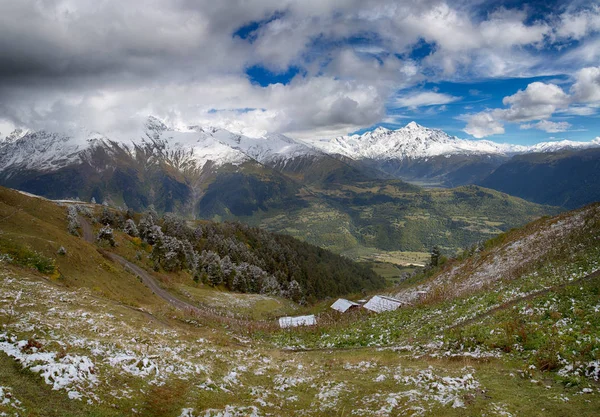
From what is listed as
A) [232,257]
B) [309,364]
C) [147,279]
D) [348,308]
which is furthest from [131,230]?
[309,364]

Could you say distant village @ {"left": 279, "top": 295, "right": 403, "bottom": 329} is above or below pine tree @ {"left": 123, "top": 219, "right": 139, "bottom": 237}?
below

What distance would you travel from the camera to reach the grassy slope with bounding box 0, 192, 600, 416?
43.0 feet

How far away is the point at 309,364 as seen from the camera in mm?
22859

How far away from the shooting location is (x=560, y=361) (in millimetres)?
16266

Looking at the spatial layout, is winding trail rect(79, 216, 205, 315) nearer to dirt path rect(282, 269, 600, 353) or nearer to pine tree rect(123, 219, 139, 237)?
pine tree rect(123, 219, 139, 237)

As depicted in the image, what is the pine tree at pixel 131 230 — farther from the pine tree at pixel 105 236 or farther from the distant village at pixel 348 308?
the distant village at pixel 348 308

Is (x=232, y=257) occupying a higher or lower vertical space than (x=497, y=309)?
lower

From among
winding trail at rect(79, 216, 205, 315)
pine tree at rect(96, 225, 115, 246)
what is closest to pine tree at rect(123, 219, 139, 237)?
winding trail at rect(79, 216, 205, 315)

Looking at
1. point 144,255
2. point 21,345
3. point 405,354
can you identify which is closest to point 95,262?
point 144,255

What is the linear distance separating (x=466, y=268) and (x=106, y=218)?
4499 inches

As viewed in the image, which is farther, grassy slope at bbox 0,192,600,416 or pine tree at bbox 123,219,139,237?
pine tree at bbox 123,219,139,237

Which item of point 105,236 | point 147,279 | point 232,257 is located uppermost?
point 105,236

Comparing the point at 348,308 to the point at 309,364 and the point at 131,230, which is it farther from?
the point at 131,230

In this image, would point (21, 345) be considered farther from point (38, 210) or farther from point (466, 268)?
point (38, 210)
